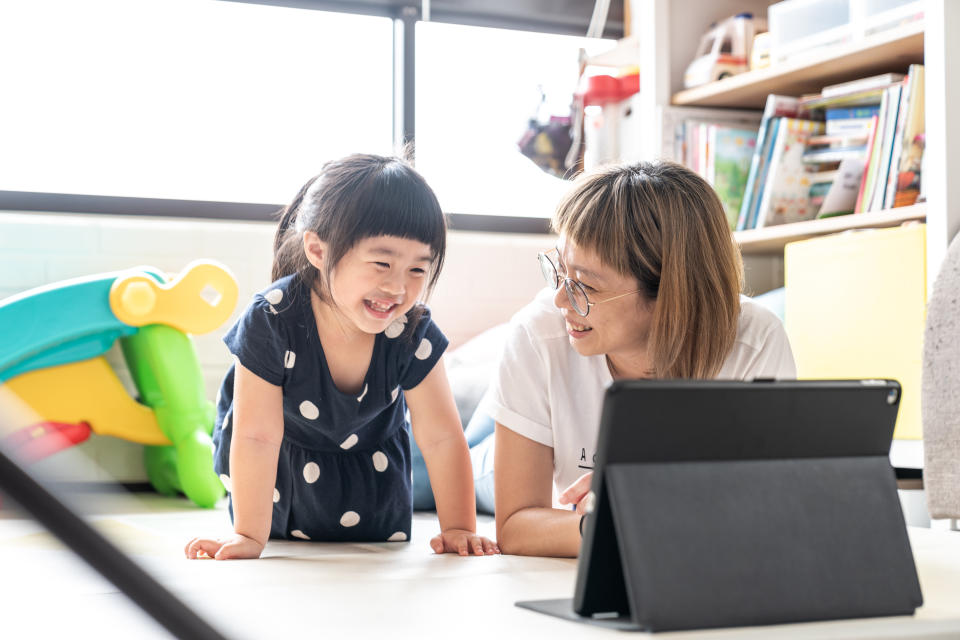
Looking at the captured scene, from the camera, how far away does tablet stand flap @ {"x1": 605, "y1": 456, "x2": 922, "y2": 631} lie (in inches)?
18.9

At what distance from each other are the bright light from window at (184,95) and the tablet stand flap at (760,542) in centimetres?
211

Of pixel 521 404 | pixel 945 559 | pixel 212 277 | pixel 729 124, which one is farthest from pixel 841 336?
pixel 212 277

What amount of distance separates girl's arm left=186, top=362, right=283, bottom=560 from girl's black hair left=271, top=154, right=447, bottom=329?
17 centimetres

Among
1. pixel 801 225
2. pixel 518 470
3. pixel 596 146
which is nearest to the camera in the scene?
pixel 518 470

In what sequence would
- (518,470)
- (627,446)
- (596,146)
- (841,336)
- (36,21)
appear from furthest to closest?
(596,146), (36,21), (841,336), (518,470), (627,446)

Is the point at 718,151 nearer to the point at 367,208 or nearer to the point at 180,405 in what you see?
the point at 367,208

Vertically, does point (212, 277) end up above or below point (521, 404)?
above

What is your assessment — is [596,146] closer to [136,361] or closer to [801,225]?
[801,225]

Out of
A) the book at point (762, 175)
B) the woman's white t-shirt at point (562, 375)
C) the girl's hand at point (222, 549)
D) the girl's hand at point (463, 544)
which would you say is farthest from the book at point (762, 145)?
the girl's hand at point (222, 549)

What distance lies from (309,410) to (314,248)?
0.21m

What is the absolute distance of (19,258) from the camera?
217 centimetres

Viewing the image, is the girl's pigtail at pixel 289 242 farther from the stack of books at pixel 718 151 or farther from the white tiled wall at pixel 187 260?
the stack of books at pixel 718 151

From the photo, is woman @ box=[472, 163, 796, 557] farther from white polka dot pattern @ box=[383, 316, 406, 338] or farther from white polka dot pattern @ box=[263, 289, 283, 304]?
white polka dot pattern @ box=[263, 289, 283, 304]

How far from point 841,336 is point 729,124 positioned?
0.67 metres
